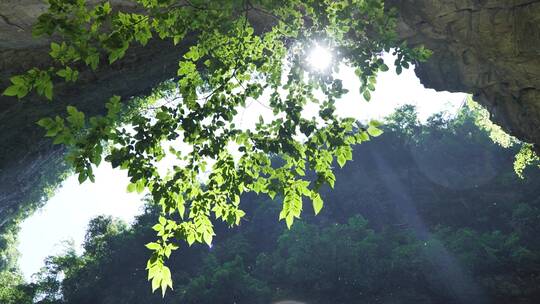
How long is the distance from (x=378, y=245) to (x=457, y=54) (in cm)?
2321

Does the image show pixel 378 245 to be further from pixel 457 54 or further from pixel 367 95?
pixel 367 95

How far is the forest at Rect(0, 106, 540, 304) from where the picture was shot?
27125 mm

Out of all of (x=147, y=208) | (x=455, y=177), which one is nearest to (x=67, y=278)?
(x=147, y=208)

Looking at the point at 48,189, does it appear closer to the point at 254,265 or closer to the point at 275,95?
the point at 254,265

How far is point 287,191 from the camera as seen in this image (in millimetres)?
3891

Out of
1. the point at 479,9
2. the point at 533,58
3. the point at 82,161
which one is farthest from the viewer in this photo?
the point at 479,9

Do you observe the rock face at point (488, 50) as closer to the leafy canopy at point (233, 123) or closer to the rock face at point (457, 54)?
the rock face at point (457, 54)

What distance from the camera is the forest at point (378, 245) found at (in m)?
27.1

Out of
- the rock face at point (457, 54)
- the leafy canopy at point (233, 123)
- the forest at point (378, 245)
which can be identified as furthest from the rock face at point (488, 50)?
the forest at point (378, 245)

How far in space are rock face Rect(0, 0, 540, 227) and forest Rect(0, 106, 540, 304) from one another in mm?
20531

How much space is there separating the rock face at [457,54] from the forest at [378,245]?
67.4 feet

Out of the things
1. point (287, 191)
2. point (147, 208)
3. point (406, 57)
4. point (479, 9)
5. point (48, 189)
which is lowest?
point (287, 191)

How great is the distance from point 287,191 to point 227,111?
1054 mm

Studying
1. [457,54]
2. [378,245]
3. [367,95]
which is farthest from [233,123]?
[378,245]
